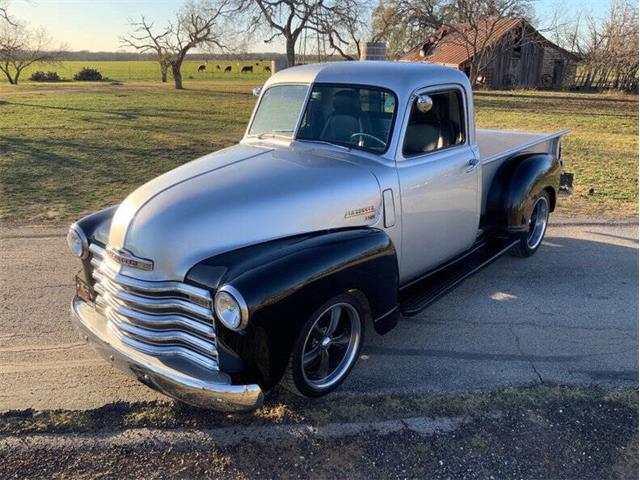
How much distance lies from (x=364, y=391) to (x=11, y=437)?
6.99 feet

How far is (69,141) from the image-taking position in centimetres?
1291

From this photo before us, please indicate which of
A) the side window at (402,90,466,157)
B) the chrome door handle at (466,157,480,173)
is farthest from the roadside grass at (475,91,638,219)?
the side window at (402,90,466,157)

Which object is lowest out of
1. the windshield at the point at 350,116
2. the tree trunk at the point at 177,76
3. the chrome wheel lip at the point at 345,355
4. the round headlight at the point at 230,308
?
the chrome wheel lip at the point at 345,355

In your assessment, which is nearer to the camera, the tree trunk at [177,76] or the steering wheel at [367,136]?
the steering wheel at [367,136]

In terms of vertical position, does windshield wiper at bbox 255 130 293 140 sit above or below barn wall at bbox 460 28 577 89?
below

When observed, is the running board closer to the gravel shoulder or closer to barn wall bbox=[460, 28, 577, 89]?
the gravel shoulder

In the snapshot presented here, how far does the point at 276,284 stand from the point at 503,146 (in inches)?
164

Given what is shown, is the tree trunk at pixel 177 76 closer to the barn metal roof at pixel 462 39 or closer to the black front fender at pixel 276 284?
the barn metal roof at pixel 462 39

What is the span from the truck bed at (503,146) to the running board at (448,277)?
443 millimetres

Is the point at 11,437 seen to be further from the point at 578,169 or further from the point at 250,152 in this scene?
the point at 578,169

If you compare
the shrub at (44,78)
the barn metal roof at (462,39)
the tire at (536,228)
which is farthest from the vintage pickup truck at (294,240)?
the shrub at (44,78)

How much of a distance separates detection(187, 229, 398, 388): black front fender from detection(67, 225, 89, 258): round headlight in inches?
41.3

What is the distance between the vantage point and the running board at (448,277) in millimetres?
3775

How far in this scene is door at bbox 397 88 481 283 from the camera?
12.7 ft
